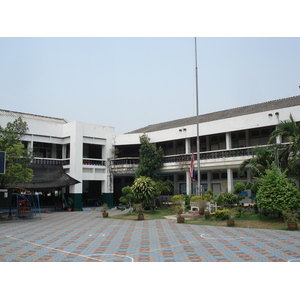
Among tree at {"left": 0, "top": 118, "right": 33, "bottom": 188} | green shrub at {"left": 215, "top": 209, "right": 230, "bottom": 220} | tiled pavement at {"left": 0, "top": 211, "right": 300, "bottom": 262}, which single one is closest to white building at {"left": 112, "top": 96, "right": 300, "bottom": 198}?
green shrub at {"left": 215, "top": 209, "right": 230, "bottom": 220}

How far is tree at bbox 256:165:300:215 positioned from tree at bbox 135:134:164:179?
1085cm

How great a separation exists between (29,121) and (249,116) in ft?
48.1

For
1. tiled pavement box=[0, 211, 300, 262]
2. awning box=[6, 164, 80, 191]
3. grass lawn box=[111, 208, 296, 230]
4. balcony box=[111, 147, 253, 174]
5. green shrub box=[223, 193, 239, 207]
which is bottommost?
tiled pavement box=[0, 211, 300, 262]

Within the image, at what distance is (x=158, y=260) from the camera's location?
24.7ft

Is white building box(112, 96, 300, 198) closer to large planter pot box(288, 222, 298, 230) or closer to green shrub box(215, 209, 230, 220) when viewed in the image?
green shrub box(215, 209, 230, 220)

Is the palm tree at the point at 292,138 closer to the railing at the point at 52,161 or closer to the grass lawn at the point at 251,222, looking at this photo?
the grass lawn at the point at 251,222

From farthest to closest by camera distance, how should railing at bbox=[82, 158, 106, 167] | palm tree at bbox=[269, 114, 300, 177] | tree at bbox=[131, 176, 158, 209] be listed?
1. railing at bbox=[82, 158, 106, 167]
2. tree at bbox=[131, 176, 158, 209]
3. palm tree at bbox=[269, 114, 300, 177]

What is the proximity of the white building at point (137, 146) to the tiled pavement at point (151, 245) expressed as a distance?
9471 millimetres

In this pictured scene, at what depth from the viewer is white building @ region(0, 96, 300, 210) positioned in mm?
21484

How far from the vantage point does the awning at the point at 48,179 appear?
2153cm

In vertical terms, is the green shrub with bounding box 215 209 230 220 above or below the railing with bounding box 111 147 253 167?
below

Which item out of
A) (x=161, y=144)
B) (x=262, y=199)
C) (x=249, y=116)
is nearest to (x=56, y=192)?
(x=161, y=144)

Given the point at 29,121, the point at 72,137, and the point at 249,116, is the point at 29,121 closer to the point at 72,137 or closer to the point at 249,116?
the point at 72,137

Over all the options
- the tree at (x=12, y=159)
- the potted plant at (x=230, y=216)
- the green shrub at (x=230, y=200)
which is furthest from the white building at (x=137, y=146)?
the potted plant at (x=230, y=216)
